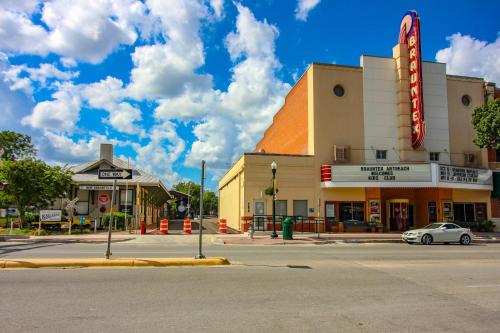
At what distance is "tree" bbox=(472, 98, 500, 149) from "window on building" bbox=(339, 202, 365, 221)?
9566 millimetres

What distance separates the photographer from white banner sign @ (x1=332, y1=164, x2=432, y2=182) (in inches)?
1188

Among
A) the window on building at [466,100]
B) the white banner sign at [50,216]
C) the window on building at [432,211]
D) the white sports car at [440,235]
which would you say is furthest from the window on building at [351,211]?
the white banner sign at [50,216]

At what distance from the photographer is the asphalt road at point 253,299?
6.43 metres

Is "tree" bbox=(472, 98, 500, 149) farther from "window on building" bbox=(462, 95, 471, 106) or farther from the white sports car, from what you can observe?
the white sports car

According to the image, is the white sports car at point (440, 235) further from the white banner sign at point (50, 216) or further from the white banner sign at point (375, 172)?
the white banner sign at point (50, 216)

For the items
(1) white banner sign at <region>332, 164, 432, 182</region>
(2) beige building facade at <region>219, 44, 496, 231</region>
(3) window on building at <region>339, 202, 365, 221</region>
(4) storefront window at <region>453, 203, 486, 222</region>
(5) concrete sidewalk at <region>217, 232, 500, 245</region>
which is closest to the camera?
(5) concrete sidewalk at <region>217, 232, 500, 245</region>

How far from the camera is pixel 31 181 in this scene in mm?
30062

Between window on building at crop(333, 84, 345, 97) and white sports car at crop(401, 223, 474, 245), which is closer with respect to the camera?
white sports car at crop(401, 223, 474, 245)

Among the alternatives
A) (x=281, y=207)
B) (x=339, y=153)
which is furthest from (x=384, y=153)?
(x=281, y=207)

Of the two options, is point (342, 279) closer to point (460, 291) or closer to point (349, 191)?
point (460, 291)

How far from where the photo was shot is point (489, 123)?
28.1 meters

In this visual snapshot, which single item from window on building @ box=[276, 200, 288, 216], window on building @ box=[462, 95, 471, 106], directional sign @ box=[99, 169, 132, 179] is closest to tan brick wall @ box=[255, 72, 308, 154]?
window on building @ box=[276, 200, 288, 216]

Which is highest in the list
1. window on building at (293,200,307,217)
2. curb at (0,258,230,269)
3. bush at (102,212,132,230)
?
window on building at (293,200,307,217)

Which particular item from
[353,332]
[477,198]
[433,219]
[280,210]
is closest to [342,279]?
→ [353,332]
